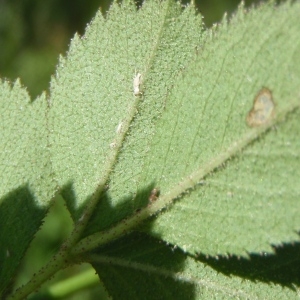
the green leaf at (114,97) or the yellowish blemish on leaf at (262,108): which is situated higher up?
the green leaf at (114,97)

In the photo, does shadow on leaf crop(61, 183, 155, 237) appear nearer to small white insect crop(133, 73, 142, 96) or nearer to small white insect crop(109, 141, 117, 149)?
small white insect crop(109, 141, 117, 149)

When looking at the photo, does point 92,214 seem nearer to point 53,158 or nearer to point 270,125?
point 53,158

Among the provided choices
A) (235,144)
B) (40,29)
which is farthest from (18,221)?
(40,29)

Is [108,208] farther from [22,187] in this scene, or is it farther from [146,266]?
[22,187]

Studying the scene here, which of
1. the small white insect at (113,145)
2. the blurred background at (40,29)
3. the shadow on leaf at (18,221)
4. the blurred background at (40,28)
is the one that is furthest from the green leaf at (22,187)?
the blurred background at (40,28)

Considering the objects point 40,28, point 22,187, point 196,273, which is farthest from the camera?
point 40,28

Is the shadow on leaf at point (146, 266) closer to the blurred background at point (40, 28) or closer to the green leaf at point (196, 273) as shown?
the green leaf at point (196, 273)
